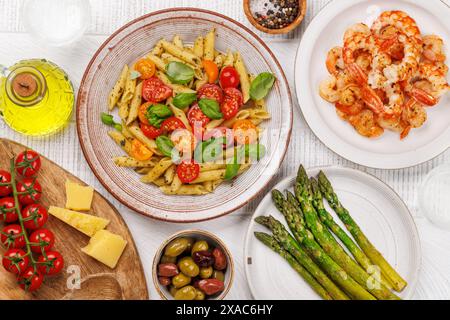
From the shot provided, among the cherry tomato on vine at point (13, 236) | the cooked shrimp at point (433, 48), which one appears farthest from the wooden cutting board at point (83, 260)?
the cooked shrimp at point (433, 48)

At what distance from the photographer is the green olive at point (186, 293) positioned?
2324 mm

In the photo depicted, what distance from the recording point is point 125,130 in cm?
247

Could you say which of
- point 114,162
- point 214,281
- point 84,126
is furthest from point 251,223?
point 84,126

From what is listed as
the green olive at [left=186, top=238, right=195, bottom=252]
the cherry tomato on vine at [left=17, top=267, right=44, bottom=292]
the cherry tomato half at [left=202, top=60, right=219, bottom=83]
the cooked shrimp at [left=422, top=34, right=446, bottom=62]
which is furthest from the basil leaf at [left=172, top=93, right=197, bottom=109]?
the cooked shrimp at [left=422, top=34, right=446, bottom=62]

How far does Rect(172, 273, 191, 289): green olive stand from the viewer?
2344 mm

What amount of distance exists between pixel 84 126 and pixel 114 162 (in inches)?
7.4

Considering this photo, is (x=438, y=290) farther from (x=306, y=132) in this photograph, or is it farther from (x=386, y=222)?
(x=306, y=132)

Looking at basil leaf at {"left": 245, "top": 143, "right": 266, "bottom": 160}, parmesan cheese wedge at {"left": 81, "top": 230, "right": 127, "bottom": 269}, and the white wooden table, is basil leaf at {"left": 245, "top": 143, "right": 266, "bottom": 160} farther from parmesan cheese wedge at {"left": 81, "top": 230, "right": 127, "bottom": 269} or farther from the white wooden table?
parmesan cheese wedge at {"left": 81, "top": 230, "right": 127, "bottom": 269}

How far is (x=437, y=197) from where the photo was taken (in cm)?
262

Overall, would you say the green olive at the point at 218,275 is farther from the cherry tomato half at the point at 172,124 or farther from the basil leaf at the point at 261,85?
the basil leaf at the point at 261,85

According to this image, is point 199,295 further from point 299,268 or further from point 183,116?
point 183,116

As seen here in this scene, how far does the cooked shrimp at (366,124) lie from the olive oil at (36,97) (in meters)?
1.17

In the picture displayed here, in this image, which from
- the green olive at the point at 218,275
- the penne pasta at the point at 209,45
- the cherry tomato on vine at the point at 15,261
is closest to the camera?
the cherry tomato on vine at the point at 15,261
